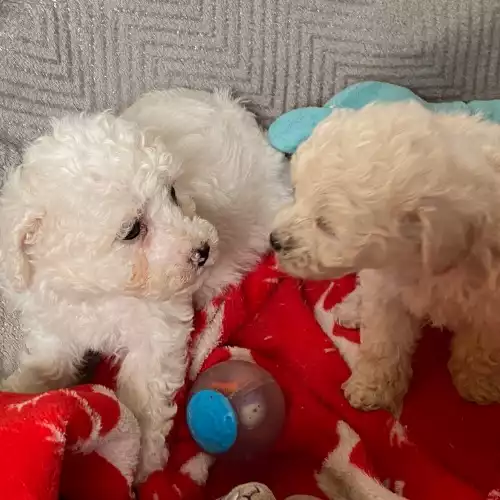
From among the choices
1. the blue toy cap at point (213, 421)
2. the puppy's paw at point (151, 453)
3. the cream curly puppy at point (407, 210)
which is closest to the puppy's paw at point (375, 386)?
the cream curly puppy at point (407, 210)

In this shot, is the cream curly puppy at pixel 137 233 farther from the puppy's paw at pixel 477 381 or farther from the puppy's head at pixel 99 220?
the puppy's paw at pixel 477 381

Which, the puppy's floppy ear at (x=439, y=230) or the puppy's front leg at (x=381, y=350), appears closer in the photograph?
the puppy's floppy ear at (x=439, y=230)

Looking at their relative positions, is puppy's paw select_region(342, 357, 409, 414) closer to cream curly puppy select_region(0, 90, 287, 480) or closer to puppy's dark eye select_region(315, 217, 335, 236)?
cream curly puppy select_region(0, 90, 287, 480)

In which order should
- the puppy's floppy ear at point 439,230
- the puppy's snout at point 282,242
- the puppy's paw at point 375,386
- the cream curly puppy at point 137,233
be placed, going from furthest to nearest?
the puppy's paw at point 375,386
the cream curly puppy at point 137,233
the puppy's snout at point 282,242
the puppy's floppy ear at point 439,230

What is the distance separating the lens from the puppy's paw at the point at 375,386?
1.77 meters

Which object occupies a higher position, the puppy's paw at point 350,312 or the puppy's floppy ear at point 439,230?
the puppy's floppy ear at point 439,230

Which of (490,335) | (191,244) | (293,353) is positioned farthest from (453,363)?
(191,244)

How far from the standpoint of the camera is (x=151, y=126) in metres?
1.81

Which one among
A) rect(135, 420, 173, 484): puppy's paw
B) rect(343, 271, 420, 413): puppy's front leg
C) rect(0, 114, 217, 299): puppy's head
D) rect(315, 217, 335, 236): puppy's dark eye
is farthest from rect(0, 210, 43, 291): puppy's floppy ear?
rect(343, 271, 420, 413): puppy's front leg

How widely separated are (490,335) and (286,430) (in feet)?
1.78

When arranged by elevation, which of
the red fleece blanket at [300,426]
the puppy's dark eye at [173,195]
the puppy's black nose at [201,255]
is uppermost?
the puppy's dark eye at [173,195]

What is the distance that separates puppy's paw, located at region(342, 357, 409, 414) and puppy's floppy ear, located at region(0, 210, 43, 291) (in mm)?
798

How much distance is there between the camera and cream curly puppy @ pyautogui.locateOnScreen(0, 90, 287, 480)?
1512 mm

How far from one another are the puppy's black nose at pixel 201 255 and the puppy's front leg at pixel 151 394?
255 mm
